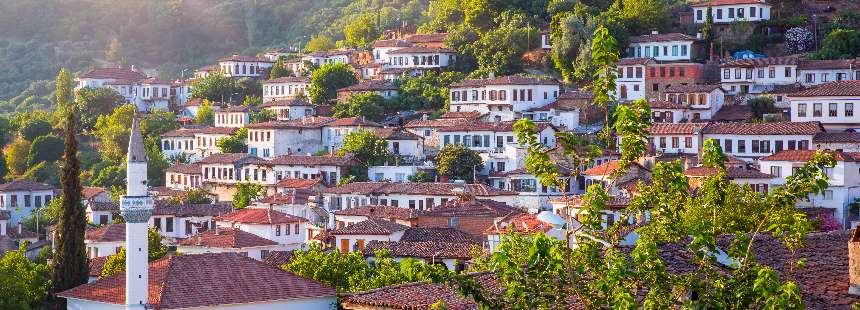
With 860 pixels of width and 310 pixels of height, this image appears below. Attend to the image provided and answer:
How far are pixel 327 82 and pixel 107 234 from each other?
90.8 feet

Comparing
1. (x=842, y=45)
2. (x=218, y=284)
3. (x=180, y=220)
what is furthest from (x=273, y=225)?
(x=842, y=45)

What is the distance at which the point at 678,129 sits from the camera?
63375mm

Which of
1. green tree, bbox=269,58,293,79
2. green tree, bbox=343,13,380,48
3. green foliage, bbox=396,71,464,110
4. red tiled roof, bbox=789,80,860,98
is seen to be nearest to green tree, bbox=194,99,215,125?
green tree, bbox=269,58,293,79

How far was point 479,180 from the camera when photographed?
64.5 metres

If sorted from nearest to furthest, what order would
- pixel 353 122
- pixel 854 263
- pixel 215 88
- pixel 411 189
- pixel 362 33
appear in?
pixel 854 263, pixel 411 189, pixel 353 122, pixel 215 88, pixel 362 33

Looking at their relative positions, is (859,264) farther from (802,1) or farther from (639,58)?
(802,1)

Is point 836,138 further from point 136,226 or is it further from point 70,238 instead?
point 136,226

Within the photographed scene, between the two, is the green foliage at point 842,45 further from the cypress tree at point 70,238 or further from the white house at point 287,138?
the cypress tree at point 70,238

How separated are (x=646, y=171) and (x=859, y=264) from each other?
Result: 40.6 meters

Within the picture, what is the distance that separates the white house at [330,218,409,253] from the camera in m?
48.6

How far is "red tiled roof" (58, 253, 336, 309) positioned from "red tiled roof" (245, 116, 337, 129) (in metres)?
38.5

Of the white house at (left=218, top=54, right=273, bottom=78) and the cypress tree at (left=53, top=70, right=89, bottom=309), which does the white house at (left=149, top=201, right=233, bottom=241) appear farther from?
the white house at (left=218, top=54, right=273, bottom=78)

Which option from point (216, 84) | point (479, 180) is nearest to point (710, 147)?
point (479, 180)

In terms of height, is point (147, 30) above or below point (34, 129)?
above
